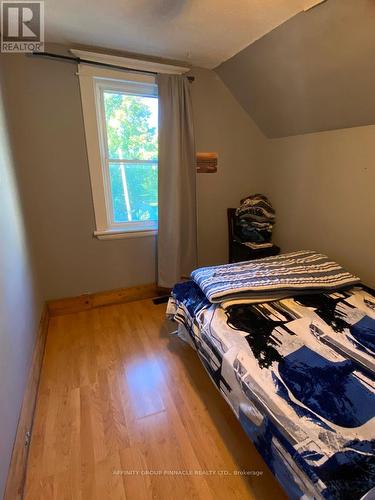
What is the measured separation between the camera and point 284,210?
9.33 feet

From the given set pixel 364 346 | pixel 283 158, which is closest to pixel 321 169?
pixel 283 158

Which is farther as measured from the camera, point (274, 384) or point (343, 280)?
point (343, 280)

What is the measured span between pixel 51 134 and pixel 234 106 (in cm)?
180

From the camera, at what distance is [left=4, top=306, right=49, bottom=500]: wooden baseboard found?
106 cm

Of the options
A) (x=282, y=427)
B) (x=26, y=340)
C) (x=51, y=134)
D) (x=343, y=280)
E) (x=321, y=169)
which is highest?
(x=51, y=134)

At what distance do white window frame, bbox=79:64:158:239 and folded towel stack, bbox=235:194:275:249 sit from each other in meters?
1.14

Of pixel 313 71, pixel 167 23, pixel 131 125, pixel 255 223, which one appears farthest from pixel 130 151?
pixel 313 71

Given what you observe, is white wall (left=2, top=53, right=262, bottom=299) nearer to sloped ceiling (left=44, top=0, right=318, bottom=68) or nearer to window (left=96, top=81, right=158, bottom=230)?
window (left=96, top=81, right=158, bottom=230)

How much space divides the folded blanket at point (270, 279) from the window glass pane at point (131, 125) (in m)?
1.40

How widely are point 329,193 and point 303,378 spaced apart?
1803 millimetres

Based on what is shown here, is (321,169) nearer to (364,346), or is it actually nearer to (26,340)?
(364,346)


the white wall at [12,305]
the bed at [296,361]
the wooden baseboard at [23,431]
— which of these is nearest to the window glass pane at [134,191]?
the white wall at [12,305]

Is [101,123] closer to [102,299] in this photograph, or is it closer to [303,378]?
[102,299]

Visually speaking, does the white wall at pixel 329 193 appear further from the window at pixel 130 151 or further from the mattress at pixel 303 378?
the window at pixel 130 151
